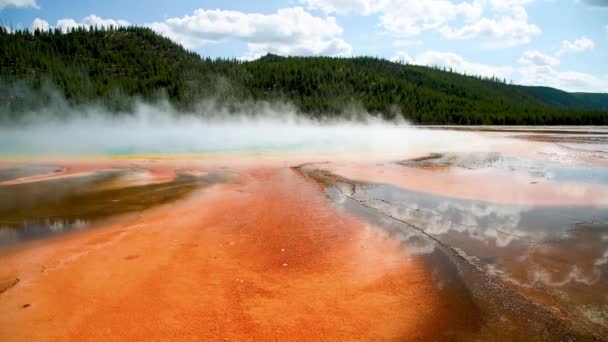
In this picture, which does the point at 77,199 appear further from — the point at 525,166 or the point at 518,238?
the point at 525,166

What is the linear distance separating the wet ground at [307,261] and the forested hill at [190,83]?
62535mm

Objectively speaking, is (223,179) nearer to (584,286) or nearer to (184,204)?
(184,204)

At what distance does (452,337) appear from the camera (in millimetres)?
4070

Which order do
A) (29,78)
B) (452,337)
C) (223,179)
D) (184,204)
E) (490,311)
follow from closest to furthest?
(452,337) < (490,311) < (184,204) < (223,179) < (29,78)

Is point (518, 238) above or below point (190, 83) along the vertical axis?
below

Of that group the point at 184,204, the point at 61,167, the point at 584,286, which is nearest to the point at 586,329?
the point at 584,286

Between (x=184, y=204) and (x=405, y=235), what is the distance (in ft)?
18.5

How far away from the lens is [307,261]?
6.22 meters

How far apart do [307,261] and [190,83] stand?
9068 cm

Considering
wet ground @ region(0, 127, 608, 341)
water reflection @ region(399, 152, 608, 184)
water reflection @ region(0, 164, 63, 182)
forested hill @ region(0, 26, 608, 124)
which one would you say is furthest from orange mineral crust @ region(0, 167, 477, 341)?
forested hill @ region(0, 26, 608, 124)

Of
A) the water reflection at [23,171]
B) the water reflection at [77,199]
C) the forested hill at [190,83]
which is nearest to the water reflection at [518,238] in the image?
the water reflection at [77,199]

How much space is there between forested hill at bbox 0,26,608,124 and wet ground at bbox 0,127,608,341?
205 feet

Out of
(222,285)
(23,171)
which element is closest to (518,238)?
(222,285)

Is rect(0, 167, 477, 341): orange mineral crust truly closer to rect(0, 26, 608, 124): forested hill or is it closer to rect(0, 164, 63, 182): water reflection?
rect(0, 164, 63, 182): water reflection
